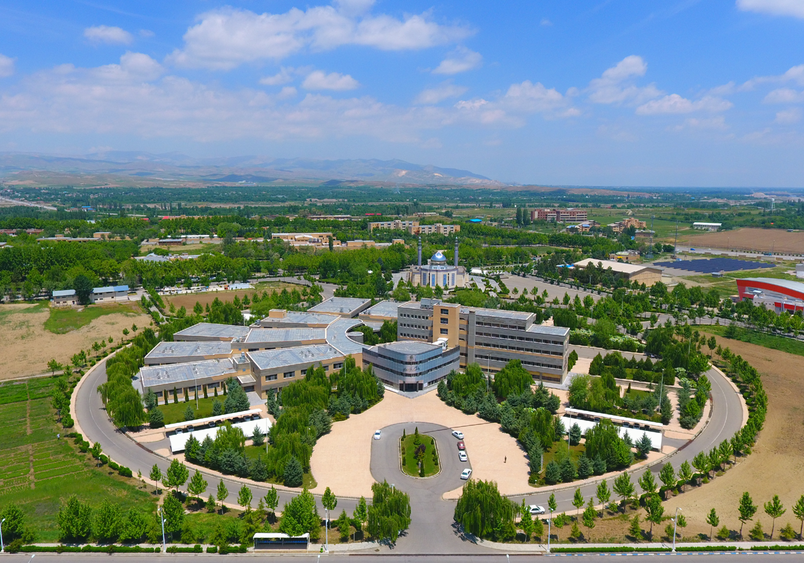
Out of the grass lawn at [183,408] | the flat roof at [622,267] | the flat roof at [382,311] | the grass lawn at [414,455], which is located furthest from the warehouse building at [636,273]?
the grass lawn at [183,408]

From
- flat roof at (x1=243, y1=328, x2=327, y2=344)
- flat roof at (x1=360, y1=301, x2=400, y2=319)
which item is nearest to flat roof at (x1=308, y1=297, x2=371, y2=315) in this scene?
flat roof at (x1=360, y1=301, x2=400, y2=319)

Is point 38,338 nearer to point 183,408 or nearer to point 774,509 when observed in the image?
point 183,408

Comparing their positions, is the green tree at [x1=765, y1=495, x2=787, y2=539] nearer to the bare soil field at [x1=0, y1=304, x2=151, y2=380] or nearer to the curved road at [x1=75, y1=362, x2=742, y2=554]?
the curved road at [x1=75, y1=362, x2=742, y2=554]

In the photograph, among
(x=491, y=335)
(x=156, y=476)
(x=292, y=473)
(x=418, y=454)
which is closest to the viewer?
(x=292, y=473)

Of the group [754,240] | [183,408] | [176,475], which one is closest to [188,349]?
[183,408]

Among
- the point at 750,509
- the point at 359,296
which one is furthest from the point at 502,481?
the point at 359,296

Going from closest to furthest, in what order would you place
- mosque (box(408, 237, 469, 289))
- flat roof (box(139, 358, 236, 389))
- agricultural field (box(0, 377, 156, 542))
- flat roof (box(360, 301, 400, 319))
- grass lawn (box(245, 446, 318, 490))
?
agricultural field (box(0, 377, 156, 542)), grass lawn (box(245, 446, 318, 490)), flat roof (box(139, 358, 236, 389)), flat roof (box(360, 301, 400, 319)), mosque (box(408, 237, 469, 289))

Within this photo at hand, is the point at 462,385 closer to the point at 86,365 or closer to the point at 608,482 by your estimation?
the point at 608,482

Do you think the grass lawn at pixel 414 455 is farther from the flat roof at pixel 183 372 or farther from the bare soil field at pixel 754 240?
the bare soil field at pixel 754 240
